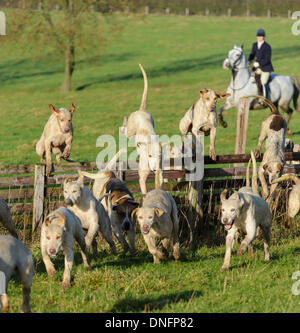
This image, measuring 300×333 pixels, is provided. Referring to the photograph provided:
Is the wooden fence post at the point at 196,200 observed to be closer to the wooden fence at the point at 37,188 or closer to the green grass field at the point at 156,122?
the wooden fence at the point at 37,188

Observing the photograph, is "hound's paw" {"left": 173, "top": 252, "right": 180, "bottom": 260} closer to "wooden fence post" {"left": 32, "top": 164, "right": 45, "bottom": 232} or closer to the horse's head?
"wooden fence post" {"left": 32, "top": 164, "right": 45, "bottom": 232}

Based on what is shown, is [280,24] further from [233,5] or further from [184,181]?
[184,181]

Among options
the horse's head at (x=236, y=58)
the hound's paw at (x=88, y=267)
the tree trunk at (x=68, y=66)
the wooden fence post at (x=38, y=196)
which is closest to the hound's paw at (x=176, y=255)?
the hound's paw at (x=88, y=267)

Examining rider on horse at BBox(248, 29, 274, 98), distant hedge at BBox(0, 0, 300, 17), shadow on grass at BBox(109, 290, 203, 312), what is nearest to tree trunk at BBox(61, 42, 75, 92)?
rider on horse at BBox(248, 29, 274, 98)

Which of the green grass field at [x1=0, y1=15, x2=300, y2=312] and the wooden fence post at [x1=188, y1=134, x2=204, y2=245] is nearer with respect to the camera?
the green grass field at [x1=0, y1=15, x2=300, y2=312]

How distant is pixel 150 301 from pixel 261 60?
14218 millimetres

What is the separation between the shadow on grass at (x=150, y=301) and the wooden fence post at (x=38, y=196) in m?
4.06

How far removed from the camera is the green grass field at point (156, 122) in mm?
7656

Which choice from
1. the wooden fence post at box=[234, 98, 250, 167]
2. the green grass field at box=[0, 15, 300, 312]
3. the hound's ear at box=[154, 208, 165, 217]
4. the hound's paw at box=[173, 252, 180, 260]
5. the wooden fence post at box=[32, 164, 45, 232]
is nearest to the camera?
the green grass field at box=[0, 15, 300, 312]

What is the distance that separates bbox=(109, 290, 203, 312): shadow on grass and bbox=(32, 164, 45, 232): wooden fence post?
13.3 feet

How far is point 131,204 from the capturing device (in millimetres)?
10000

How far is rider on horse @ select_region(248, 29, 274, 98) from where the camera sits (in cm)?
2016

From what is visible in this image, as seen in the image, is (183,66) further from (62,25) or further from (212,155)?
(212,155)

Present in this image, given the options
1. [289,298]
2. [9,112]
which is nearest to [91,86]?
[9,112]
